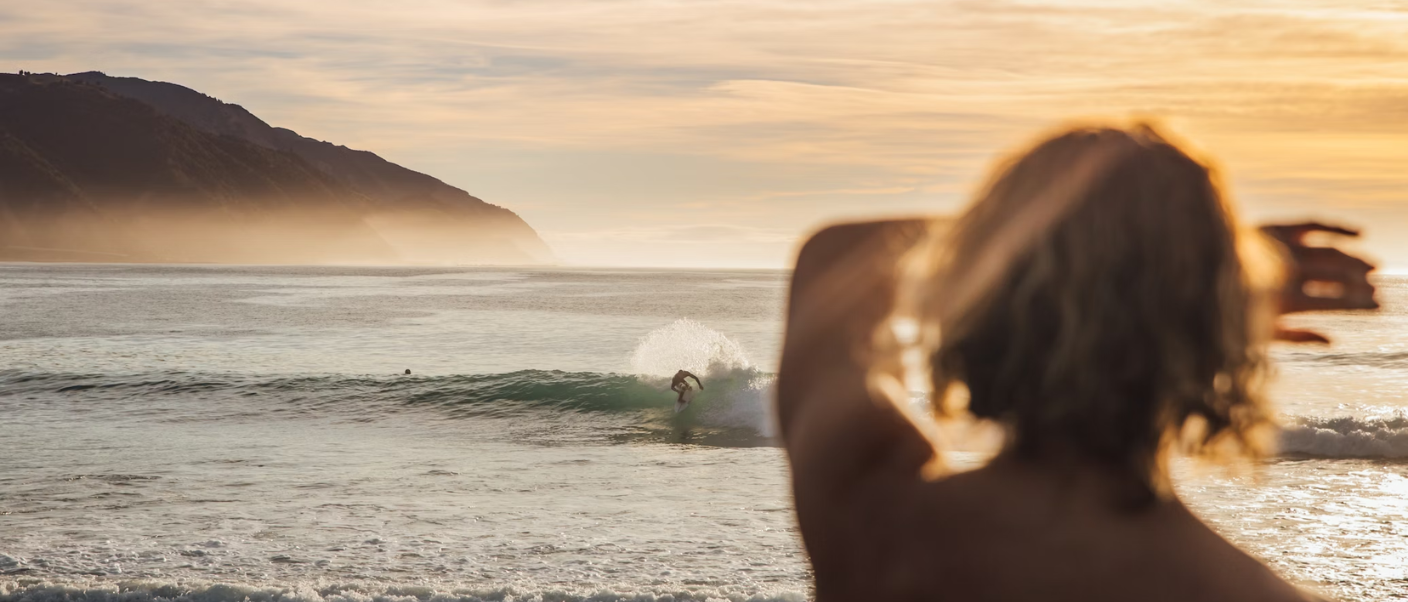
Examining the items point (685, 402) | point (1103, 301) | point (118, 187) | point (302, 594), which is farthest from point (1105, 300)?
point (118, 187)

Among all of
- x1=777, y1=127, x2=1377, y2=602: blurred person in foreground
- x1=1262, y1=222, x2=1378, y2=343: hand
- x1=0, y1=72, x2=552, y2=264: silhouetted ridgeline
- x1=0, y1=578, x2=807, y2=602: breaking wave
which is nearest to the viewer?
x1=777, y1=127, x2=1377, y2=602: blurred person in foreground

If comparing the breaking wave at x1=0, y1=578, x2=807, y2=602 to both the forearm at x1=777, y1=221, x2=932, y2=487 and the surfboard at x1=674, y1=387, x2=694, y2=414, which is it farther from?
the surfboard at x1=674, y1=387, x2=694, y2=414

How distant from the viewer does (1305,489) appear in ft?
37.7

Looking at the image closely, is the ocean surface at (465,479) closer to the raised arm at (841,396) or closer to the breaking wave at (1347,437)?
the breaking wave at (1347,437)

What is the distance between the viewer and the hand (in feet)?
3.60

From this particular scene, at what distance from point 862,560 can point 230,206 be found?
195390mm

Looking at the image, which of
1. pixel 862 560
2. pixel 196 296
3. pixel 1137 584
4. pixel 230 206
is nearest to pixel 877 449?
pixel 862 560

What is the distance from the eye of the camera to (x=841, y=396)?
1035 mm

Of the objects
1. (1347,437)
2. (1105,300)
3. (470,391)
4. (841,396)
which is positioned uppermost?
(1105,300)

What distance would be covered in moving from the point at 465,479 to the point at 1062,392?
11.7 m

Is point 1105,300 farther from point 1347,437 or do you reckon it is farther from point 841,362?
point 1347,437

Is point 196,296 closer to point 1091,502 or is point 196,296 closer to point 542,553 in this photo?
point 542,553

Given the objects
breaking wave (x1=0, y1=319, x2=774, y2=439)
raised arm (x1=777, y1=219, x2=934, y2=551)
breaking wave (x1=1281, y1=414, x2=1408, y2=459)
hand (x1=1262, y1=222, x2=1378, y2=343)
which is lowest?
breaking wave (x1=0, y1=319, x2=774, y2=439)

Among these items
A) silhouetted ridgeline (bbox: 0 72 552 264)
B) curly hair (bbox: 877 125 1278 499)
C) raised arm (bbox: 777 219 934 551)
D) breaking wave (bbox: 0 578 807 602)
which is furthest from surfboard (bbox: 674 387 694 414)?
silhouetted ridgeline (bbox: 0 72 552 264)
